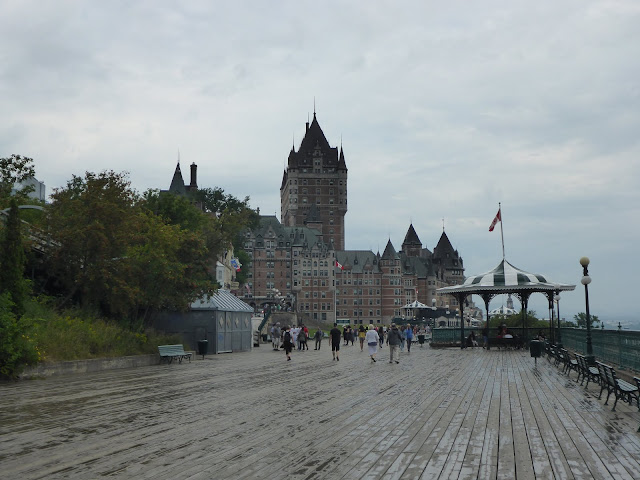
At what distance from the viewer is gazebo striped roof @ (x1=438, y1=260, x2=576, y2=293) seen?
41875 millimetres

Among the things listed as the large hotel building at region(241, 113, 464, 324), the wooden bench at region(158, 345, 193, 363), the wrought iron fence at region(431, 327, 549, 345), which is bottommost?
the wooden bench at region(158, 345, 193, 363)

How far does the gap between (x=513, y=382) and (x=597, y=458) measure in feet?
39.2

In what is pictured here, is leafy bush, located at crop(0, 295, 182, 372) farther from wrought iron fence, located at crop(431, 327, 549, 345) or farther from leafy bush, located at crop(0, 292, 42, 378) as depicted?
wrought iron fence, located at crop(431, 327, 549, 345)

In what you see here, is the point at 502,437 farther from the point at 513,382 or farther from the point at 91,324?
the point at 91,324

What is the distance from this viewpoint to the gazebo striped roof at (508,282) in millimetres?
41875

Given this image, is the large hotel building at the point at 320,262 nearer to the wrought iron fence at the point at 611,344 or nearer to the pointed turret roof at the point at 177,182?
the pointed turret roof at the point at 177,182

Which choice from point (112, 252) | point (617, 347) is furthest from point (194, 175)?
point (617, 347)

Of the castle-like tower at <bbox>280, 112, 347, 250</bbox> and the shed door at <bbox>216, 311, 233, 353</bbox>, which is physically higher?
the castle-like tower at <bbox>280, 112, 347, 250</bbox>

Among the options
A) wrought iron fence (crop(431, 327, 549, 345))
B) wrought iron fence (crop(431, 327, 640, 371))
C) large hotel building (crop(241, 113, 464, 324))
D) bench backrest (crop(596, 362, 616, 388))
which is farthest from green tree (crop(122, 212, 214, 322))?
large hotel building (crop(241, 113, 464, 324))

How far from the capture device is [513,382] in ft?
69.1

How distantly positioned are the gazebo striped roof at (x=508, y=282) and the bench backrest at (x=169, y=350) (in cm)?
1827

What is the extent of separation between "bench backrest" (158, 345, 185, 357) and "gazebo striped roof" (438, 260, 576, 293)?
59.9ft

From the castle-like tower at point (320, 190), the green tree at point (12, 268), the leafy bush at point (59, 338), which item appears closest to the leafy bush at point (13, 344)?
the leafy bush at point (59, 338)

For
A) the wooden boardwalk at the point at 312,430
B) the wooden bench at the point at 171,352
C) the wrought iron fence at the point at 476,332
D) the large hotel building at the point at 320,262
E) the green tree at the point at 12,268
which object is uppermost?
the large hotel building at the point at 320,262
